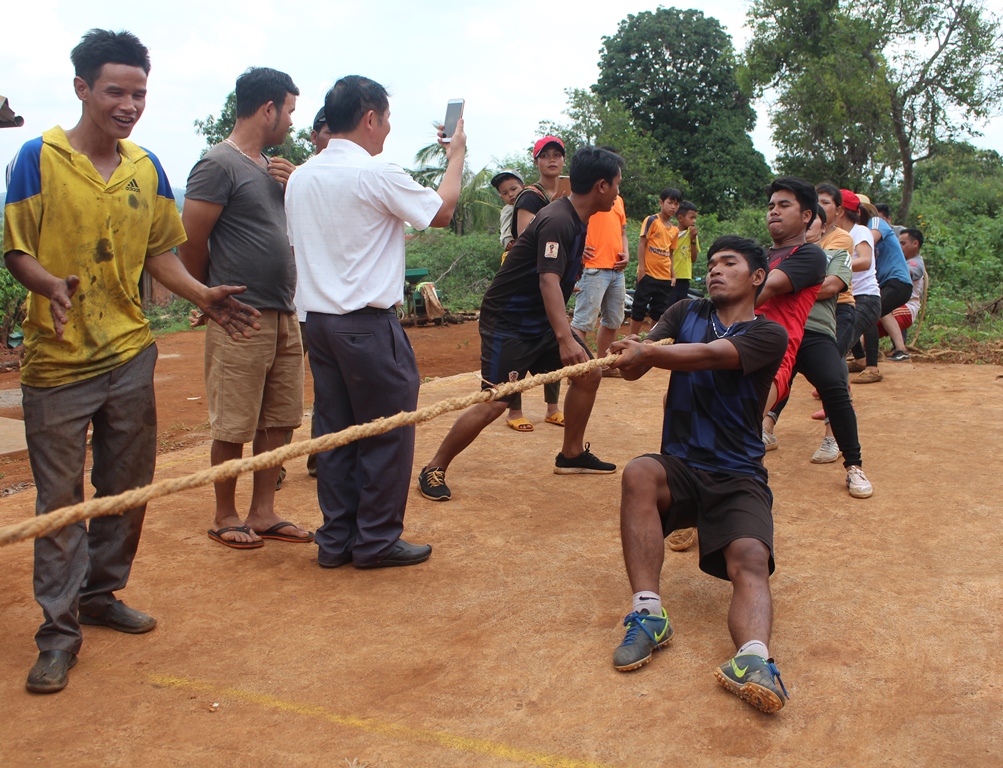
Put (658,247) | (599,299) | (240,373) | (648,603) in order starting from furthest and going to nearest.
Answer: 1. (658,247)
2. (599,299)
3. (240,373)
4. (648,603)

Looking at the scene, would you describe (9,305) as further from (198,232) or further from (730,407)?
(730,407)

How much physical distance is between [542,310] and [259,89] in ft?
6.13

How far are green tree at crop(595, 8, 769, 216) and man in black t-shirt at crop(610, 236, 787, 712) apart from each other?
29829mm

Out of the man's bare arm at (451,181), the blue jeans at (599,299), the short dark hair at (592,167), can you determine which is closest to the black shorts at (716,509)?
the man's bare arm at (451,181)

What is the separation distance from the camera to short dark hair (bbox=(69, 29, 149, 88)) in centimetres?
284

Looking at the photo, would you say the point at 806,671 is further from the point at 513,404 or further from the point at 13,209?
the point at 513,404

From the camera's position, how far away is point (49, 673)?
279 cm

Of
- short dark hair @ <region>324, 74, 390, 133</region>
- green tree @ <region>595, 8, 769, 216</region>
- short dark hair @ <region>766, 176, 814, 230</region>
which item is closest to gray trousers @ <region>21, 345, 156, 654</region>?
short dark hair @ <region>324, 74, 390, 133</region>

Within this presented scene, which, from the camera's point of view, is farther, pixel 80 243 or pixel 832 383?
pixel 832 383

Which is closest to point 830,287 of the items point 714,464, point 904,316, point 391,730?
point 714,464

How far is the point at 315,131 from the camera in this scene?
15.5 feet

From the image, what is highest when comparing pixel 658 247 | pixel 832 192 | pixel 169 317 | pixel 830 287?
pixel 832 192

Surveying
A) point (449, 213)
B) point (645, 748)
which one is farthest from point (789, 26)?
point (645, 748)

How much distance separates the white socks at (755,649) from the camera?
2.74m
